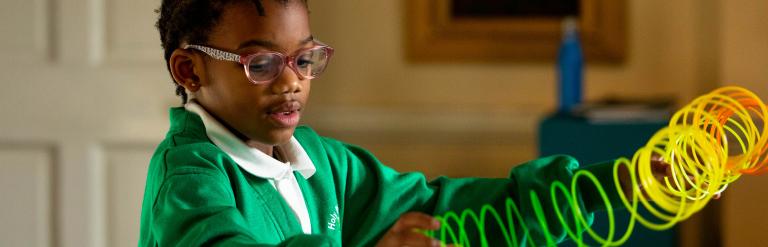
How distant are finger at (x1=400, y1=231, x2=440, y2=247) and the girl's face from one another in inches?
11.3

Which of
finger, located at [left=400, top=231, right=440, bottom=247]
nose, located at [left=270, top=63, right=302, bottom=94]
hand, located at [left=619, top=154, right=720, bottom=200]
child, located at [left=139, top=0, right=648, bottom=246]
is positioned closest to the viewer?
finger, located at [left=400, top=231, right=440, bottom=247]

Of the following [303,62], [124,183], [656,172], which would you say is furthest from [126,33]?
[656,172]

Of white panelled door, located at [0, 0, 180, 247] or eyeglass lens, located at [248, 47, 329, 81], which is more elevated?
eyeglass lens, located at [248, 47, 329, 81]

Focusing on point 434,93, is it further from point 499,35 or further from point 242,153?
point 242,153

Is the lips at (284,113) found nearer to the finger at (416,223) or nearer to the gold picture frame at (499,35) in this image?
the finger at (416,223)

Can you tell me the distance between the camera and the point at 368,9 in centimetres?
321

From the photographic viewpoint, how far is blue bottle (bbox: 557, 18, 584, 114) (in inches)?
115

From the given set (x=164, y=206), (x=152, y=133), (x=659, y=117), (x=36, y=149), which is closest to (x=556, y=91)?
(x=659, y=117)

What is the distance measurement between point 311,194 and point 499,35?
5.96ft

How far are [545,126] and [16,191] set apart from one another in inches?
A: 58.1

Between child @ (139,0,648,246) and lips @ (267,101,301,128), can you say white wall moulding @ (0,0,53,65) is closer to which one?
child @ (139,0,648,246)

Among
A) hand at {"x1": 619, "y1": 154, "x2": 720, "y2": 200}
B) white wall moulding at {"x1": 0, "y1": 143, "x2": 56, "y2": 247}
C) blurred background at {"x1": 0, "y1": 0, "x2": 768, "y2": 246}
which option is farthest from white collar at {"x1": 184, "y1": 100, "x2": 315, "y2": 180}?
white wall moulding at {"x1": 0, "y1": 143, "x2": 56, "y2": 247}

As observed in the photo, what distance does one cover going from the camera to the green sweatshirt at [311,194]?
1.13 m

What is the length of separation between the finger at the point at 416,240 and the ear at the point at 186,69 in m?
0.42
